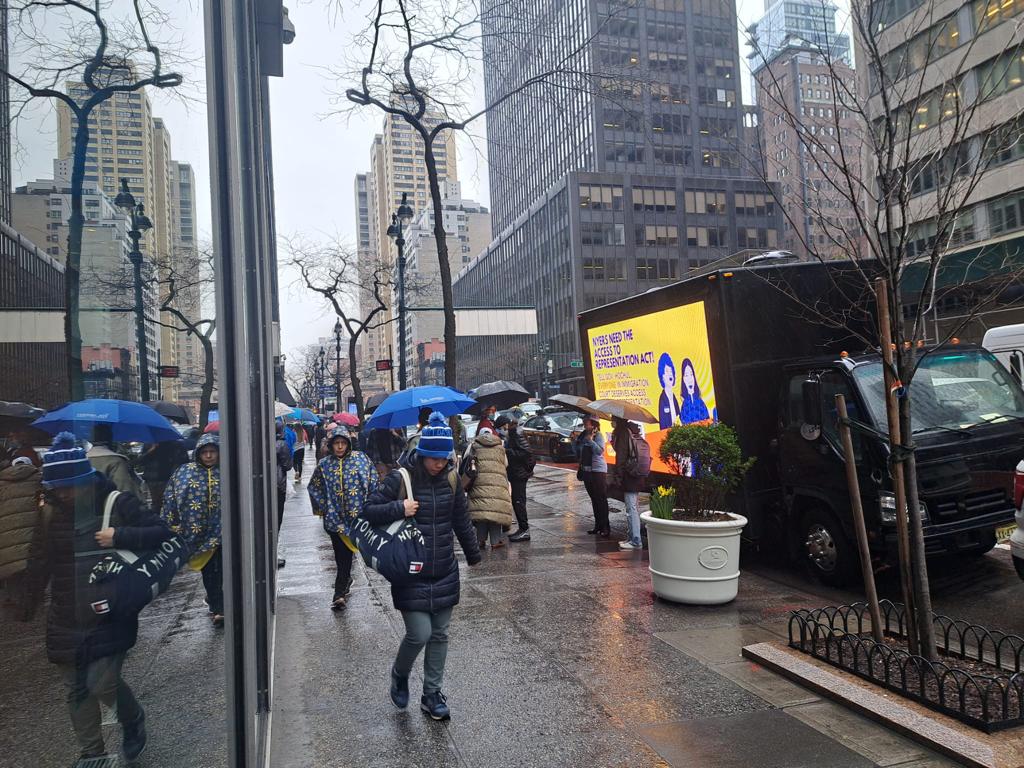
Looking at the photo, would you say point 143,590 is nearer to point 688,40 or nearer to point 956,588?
point 956,588

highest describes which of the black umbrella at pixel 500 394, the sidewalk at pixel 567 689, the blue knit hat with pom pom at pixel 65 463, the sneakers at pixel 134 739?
the black umbrella at pixel 500 394

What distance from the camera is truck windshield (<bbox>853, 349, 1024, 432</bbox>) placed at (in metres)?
7.54

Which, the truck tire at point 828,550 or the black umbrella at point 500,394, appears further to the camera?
the black umbrella at point 500,394

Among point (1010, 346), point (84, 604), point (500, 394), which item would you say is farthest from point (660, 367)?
point (84, 604)

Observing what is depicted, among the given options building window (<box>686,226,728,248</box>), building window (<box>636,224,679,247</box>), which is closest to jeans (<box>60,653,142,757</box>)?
building window (<box>636,224,679,247</box>)

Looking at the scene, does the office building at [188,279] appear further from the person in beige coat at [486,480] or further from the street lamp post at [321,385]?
the street lamp post at [321,385]

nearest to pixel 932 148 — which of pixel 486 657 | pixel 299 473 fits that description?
pixel 486 657

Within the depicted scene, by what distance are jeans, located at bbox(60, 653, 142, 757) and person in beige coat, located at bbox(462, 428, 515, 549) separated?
815 cm

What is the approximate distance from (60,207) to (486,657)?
5238 mm

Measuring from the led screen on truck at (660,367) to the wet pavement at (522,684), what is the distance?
2319 millimetres

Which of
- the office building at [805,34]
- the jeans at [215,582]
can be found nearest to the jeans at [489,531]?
the office building at [805,34]

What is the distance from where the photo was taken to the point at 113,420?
4.59 feet

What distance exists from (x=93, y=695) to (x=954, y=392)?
852 cm

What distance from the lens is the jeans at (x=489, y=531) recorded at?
9.88 meters
